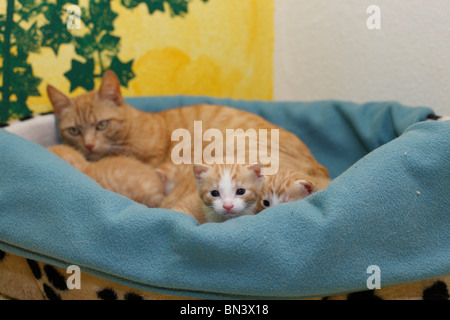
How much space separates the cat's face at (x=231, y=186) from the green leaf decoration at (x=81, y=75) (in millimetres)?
958

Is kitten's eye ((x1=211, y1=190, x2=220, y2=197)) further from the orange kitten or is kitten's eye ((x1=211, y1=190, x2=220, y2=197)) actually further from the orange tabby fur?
the orange tabby fur

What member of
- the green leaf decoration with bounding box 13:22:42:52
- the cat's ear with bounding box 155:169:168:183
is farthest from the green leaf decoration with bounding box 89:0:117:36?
the cat's ear with bounding box 155:169:168:183

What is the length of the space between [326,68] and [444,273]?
142cm

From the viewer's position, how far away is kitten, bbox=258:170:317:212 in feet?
4.24

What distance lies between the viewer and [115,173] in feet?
5.20

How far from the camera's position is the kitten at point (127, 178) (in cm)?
156

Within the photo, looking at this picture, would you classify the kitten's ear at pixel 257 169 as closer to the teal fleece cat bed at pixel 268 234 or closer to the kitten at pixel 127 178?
the teal fleece cat bed at pixel 268 234

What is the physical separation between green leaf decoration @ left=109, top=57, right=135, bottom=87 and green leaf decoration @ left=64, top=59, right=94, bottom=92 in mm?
105

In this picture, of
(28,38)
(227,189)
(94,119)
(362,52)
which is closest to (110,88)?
(94,119)

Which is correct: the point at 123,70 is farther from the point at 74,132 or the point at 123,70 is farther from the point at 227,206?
the point at 227,206

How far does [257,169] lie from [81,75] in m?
1.13

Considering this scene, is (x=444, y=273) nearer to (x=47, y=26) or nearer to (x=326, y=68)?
(x=326, y=68)

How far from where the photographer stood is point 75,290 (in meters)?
1.14
